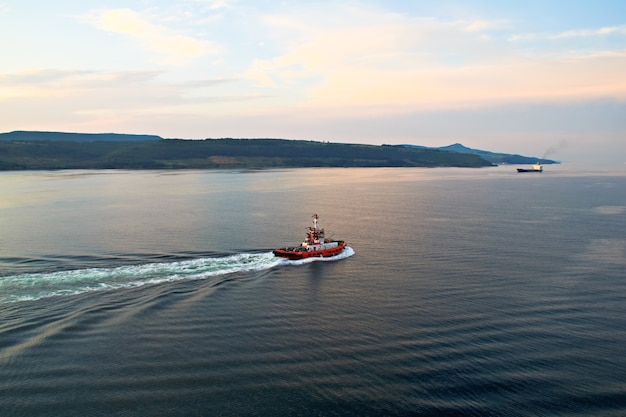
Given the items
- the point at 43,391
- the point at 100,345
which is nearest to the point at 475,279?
the point at 100,345

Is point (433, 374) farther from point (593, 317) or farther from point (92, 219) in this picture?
point (92, 219)

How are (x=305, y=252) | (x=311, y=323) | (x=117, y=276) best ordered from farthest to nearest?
(x=305, y=252) → (x=117, y=276) → (x=311, y=323)

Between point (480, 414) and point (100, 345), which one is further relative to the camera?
point (100, 345)

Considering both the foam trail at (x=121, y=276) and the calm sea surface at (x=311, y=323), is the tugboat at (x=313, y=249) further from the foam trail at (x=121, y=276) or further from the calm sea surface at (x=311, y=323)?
the calm sea surface at (x=311, y=323)

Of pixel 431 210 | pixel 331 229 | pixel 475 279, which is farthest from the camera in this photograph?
pixel 431 210

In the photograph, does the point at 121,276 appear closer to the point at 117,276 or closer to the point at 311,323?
the point at 117,276

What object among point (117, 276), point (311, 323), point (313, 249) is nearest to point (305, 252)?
point (313, 249)
